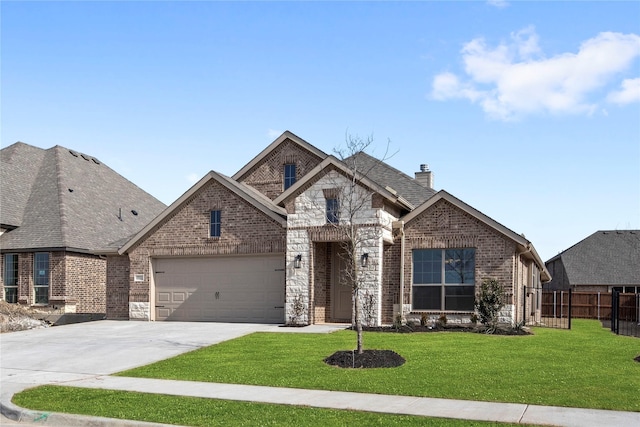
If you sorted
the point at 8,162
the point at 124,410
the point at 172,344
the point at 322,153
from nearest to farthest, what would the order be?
the point at 124,410 < the point at 172,344 < the point at 322,153 < the point at 8,162

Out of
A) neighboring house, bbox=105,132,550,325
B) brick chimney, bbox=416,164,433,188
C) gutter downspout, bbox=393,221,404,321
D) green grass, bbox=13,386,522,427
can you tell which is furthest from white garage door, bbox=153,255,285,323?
green grass, bbox=13,386,522,427

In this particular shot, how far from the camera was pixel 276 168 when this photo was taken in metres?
29.0

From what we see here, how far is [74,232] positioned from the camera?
30.1m

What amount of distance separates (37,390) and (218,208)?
1318 cm

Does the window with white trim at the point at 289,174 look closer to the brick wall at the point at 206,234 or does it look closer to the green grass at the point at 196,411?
the brick wall at the point at 206,234

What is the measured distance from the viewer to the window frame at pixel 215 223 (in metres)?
24.5

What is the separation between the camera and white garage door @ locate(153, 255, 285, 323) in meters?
23.8

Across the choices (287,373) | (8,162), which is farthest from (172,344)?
(8,162)

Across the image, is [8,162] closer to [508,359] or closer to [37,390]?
[37,390]

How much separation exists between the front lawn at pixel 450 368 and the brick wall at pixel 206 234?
18.2ft

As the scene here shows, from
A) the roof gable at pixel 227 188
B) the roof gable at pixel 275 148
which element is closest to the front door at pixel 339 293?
the roof gable at pixel 227 188

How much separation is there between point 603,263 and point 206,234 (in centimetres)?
3292

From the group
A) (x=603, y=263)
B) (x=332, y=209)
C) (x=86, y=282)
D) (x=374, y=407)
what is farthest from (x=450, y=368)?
(x=603, y=263)

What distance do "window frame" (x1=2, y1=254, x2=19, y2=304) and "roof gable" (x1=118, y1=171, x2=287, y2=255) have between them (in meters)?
7.51
